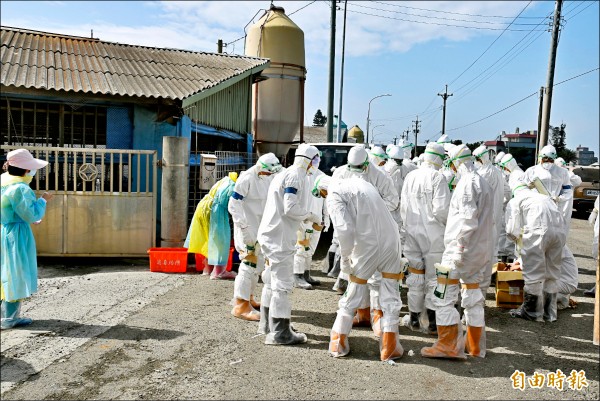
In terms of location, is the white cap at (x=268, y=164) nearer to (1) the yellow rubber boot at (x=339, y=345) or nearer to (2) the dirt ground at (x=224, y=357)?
(2) the dirt ground at (x=224, y=357)

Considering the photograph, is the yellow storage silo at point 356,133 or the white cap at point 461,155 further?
the yellow storage silo at point 356,133

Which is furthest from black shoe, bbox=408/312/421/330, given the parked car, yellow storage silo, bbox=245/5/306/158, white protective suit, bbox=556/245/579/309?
the parked car

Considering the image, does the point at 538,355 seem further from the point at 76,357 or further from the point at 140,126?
the point at 140,126

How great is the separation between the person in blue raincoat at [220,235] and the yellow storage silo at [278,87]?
7.96 m

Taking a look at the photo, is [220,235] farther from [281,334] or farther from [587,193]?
[587,193]

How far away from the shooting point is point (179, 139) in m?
9.14

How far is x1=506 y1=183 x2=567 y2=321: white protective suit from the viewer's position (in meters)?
6.61

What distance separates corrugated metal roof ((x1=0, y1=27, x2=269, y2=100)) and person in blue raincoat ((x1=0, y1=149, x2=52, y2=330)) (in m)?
4.05

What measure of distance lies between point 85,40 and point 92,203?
18.8 ft

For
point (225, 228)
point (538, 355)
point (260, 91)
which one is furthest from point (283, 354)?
point (260, 91)

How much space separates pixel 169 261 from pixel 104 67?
4.87 m

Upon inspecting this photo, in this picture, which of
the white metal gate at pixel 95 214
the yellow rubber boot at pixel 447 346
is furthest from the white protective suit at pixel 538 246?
the white metal gate at pixel 95 214

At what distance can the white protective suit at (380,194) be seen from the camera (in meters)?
5.63

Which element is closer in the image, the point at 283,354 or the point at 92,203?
the point at 283,354
